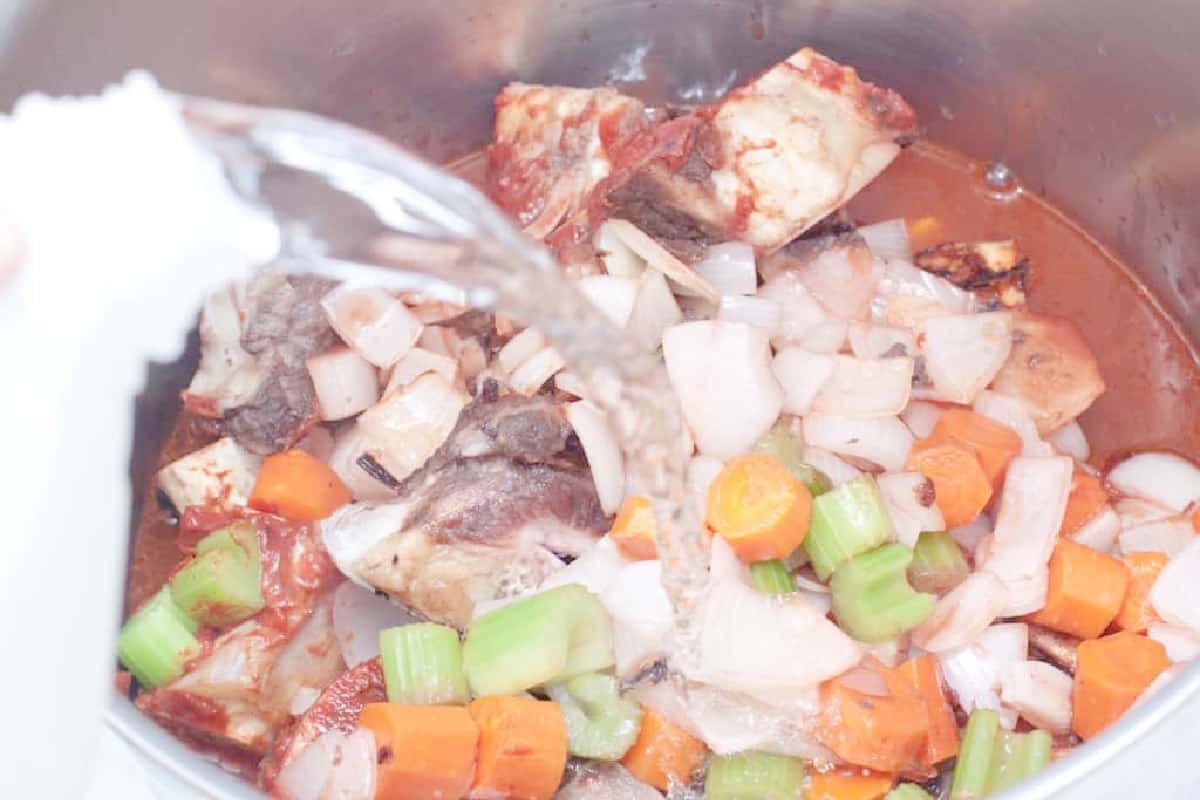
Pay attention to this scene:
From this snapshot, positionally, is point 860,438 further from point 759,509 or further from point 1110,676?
point 1110,676

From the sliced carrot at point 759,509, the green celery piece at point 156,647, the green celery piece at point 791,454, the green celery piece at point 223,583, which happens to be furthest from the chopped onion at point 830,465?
the green celery piece at point 156,647

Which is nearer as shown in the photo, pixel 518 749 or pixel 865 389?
pixel 518 749

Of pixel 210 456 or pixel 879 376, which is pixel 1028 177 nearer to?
pixel 879 376

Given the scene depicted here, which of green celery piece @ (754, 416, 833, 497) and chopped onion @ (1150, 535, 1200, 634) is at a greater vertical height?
green celery piece @ (754, 416, 833, 497)

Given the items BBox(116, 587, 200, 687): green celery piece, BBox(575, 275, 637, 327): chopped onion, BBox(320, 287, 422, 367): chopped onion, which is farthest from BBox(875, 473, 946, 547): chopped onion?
BBox(116, 587, 200, 687): green celery piece

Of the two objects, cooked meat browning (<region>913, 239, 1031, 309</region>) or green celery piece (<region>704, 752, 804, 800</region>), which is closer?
green celery piece (<region>704, 752, 804, 800</region>)

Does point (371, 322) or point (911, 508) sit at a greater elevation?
point (371, 322)

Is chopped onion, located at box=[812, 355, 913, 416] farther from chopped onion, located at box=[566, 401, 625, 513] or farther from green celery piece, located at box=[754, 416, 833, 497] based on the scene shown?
chopped onion, located at box=[566, 401, 625, 513]

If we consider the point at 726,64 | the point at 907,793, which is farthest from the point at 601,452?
the point at 726,64
